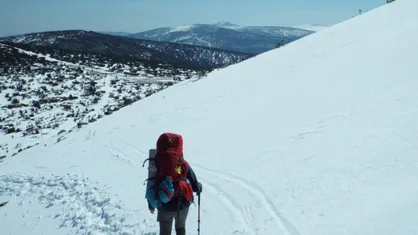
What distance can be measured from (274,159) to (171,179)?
4800mm

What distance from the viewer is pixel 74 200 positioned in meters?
8.77

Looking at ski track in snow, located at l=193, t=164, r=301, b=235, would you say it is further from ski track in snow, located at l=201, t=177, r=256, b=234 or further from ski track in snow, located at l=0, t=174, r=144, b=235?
ski track in snow, located at l=0, t=174, r=144, b=235

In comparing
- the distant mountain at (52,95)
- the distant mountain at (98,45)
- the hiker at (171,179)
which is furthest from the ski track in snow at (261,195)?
the distant mountain at (98,45)

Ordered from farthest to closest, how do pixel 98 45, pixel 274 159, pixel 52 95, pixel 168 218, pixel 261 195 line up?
pixel 98 45 < pixel 52 95 < pixel 274 159 < pixel 261 195 < pixel 168 218

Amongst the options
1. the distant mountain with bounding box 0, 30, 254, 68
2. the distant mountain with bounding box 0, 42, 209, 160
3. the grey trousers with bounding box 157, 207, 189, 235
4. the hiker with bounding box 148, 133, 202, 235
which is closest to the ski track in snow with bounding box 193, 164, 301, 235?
the grey trousers with bounding box 157, 207, 189, 235

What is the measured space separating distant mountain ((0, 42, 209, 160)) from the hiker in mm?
15411

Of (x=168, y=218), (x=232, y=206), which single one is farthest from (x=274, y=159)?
(x=168, y=218)

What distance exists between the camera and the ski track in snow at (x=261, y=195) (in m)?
5.40

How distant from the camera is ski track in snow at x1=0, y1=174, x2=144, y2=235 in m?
7.09

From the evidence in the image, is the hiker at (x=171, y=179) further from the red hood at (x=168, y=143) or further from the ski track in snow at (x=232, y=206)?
the ski track in snow at (x=232, y=206)

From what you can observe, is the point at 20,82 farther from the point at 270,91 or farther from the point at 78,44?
the point at 78,44

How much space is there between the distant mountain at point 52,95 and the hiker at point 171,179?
50.6ft

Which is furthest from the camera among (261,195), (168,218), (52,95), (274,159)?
(52,95)

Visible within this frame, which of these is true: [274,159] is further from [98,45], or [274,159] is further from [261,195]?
[98,45]
